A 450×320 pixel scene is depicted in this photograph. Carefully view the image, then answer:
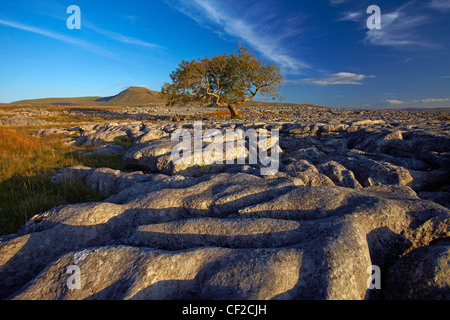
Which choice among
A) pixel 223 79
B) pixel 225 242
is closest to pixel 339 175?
pixel 225 242

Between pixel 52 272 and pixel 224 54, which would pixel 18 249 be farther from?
pixel 224 54

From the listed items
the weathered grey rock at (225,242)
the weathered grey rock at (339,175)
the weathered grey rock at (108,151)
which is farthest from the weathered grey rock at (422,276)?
the weathered grey rock at (108,151)

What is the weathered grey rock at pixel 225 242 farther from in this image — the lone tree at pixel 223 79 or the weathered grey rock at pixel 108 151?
the lone tree at pixel 223 79

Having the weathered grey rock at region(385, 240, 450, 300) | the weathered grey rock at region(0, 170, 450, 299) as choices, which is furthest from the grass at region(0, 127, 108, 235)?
the weathered grey rock at region(385, 240, 450, 300)

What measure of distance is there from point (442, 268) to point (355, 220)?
0.91 m

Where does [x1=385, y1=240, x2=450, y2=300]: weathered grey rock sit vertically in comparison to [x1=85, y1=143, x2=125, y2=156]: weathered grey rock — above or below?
below

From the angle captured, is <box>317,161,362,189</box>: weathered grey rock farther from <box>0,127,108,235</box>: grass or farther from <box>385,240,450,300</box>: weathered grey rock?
<box>0,127,108,235</box>: grass

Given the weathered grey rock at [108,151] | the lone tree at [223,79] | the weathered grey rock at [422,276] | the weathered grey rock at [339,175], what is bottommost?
the weathered grey rock at [422,276]

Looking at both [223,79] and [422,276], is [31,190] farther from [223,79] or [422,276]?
[223,79]

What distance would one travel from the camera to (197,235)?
2.88 meters

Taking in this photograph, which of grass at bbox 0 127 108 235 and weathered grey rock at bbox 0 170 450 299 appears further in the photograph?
grass at bbox 0 127 108 235

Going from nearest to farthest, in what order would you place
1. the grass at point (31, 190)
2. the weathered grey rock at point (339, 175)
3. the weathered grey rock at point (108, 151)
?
the grass at point (31, 190)
the weathered grey rock at point (339, 175)
the weathered grey rock at point (108, 151)
